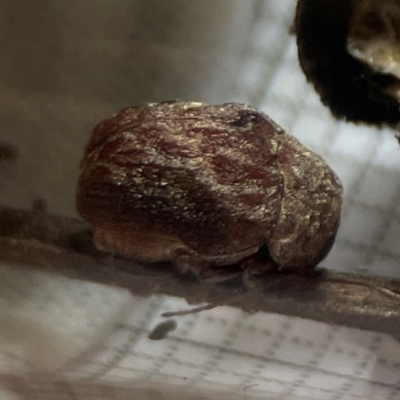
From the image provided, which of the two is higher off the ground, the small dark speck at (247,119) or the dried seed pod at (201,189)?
the small dark speck at (247,119)

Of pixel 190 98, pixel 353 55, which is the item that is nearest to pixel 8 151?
pixel 190 98

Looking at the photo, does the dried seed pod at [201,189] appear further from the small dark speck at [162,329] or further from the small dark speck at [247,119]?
the small dark speck at [162,329]

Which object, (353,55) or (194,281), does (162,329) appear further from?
(353,55)

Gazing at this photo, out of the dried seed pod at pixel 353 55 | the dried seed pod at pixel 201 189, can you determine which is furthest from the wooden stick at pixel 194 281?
the dried seed pod at pixel 353 55

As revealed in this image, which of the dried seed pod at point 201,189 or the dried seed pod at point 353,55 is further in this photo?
the dried seed pod at point 353,55

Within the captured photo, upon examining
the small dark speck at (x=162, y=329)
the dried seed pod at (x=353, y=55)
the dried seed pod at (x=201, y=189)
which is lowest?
the small dark speck at (x=162, y=329)
